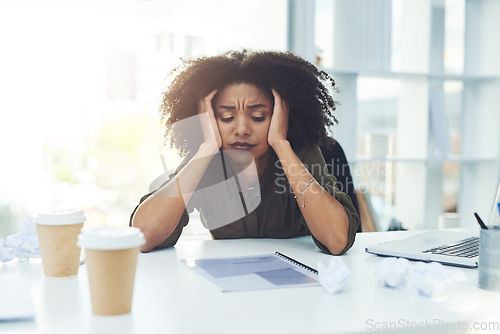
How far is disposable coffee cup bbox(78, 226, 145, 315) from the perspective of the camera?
69 cm

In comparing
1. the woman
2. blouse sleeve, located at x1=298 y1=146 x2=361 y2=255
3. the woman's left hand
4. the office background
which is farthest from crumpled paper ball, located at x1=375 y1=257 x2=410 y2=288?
the office background

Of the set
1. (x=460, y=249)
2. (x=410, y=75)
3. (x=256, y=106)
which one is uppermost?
(x=410, y=75)

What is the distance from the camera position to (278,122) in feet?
4.94

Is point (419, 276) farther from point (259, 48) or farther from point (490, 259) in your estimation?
point (259, 48)

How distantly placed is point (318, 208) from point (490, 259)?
498 millimetres

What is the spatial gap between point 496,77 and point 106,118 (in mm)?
2429

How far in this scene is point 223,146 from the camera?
4.96ft

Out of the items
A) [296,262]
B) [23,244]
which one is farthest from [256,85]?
[23,244]

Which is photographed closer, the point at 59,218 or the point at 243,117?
Answer: the point at 59,218

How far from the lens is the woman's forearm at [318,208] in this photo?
1225 mm

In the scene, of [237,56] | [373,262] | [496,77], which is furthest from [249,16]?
[373,262]

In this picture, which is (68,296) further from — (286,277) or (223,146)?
(223,146)

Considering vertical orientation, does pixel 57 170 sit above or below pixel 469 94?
below

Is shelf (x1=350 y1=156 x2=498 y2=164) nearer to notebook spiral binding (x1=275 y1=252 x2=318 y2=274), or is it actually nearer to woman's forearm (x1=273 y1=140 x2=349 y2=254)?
woman's forearm (x1=273 y1=140 x2=349 y2=254)
